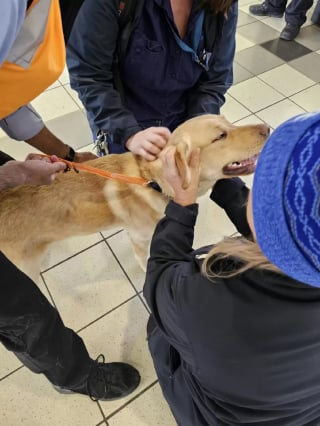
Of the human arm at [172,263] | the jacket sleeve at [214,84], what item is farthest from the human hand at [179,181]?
the jacket sleeve at [214,84]

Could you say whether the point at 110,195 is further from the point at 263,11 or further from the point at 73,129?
the point at 263,11

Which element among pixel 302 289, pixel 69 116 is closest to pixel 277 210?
pixel 302 289

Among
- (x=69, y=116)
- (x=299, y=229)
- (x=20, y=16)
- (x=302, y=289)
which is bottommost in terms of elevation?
(x=69, y=116)

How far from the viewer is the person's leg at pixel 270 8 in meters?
3.58

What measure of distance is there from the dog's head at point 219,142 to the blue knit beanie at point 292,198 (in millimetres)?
664

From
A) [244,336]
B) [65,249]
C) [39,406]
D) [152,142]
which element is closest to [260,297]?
[244,336]

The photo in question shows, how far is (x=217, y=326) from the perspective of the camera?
65 cm

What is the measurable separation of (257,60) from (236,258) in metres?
2.97

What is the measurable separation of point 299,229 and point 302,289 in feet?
0.58

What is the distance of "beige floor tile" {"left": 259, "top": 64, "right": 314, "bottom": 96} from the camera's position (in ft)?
9.20

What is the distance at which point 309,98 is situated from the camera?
8.92 feet

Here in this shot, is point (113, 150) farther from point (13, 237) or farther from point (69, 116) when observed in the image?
point (69, 116)

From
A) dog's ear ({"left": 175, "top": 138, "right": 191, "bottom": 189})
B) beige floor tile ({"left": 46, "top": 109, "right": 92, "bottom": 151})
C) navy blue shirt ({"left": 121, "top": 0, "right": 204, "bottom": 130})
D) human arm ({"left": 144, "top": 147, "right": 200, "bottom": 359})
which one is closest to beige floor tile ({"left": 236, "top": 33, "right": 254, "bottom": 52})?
beige floor tile ({"left": 46, "top": 109, "right": 92, "bottom": 151})

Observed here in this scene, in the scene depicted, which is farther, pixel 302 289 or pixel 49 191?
pixel 49 191
